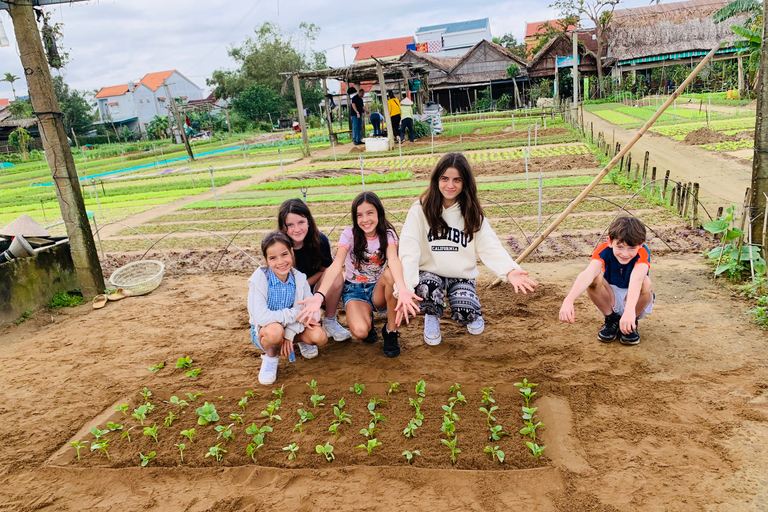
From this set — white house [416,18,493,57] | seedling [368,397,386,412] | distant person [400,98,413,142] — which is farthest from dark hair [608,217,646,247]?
white house [416,18,493,57]

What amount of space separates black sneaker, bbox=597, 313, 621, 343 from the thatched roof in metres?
36.4

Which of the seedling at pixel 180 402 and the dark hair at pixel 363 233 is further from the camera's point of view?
the dark hair at pixel 363 233

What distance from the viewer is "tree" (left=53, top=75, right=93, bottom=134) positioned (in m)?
45.3

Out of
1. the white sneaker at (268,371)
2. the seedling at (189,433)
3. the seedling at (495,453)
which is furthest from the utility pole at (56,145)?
the seedling at (495,453)

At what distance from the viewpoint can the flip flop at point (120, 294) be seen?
5969mm

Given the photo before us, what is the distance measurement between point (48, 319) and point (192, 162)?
2067cm

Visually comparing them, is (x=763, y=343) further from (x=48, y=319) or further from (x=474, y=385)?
(x=48, y=319)

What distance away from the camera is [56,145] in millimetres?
5539

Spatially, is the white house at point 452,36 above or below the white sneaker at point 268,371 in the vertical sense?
above

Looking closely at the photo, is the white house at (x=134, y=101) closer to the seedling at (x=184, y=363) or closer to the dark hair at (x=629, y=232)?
the seedling at (x=184, y=363)

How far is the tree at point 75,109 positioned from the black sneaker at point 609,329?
164 ft

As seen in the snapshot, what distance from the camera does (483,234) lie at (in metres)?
3.97

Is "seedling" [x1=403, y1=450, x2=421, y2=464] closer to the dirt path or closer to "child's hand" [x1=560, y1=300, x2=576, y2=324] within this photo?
"child's hand" [x1=560, y1=300, x2=576, y2=324]

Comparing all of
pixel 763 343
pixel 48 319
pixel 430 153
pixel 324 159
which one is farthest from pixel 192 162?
pixel 763 343
